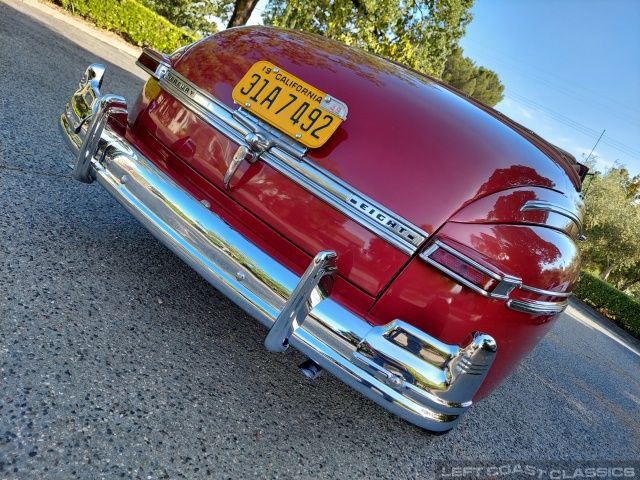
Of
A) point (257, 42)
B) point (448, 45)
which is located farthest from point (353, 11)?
point (257, 42)

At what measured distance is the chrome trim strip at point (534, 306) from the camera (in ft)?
5.52

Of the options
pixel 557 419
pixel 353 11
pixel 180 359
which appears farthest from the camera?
pixel 353 11

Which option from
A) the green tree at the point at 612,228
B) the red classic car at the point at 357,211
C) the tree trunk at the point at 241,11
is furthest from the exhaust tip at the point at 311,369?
the green tree at the point at 612,228

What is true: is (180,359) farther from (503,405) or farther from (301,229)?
(503,405)

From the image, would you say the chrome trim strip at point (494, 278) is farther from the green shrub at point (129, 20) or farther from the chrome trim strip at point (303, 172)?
the green shrub at point (129, 20)

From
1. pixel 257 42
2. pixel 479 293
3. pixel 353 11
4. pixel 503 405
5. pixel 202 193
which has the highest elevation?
pixel 353 11

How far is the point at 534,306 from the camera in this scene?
1.76m

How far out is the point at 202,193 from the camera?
6.70ft

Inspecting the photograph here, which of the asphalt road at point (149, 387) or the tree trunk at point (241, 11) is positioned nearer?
the asphalt road at point (149, 387)

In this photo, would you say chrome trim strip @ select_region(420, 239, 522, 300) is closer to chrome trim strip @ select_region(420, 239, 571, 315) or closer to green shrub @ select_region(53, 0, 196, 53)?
chrome trim strip @ select_region(420, 239, 571, 315)

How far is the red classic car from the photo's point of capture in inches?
62.2

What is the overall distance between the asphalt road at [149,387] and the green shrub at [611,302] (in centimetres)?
1182

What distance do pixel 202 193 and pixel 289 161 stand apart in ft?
1.48

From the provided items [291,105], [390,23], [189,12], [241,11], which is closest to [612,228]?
[390,23]
